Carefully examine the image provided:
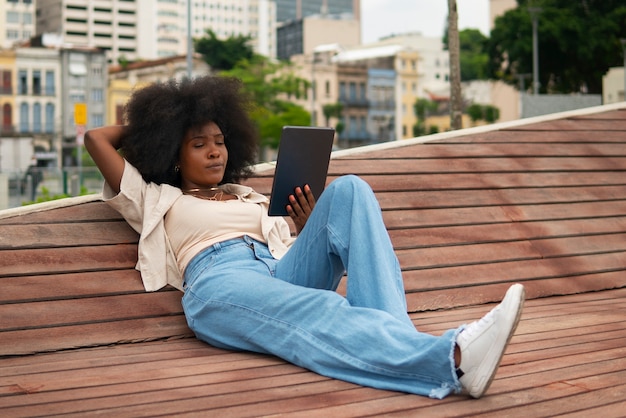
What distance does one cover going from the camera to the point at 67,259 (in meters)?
3.86

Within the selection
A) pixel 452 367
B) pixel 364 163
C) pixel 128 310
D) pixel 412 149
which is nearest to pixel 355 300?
pixel 452 367

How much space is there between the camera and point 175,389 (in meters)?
2.86

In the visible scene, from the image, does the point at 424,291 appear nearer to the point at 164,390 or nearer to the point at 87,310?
the point at 87,310

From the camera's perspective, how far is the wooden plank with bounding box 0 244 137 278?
3.73m

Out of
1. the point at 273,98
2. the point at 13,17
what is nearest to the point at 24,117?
the point at 273,98

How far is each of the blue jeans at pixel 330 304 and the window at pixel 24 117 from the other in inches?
2381

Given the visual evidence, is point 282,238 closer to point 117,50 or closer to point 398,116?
point 398,116

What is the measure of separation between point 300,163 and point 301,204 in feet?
0.52

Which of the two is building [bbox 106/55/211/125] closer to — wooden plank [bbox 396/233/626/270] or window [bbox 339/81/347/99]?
window [bbox 339/81/347/99]

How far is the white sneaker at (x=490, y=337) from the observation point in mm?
2564

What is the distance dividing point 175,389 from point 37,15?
109 meters

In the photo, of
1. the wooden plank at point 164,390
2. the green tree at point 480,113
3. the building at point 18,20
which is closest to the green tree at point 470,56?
the green tree at point 480,113

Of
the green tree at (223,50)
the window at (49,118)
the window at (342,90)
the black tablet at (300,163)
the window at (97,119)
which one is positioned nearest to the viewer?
the black tablet at (300,163)

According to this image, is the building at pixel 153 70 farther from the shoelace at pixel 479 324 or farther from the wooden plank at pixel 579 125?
the shoelace at pixel 479 324
